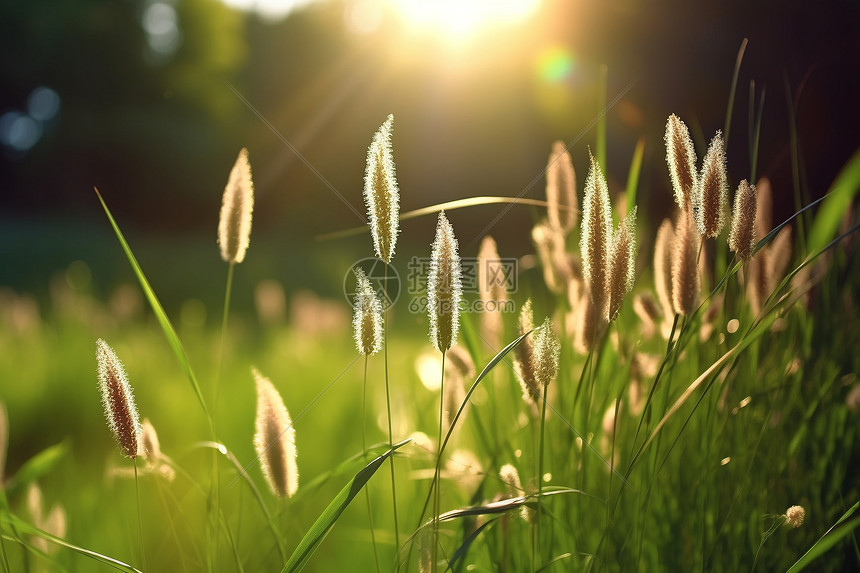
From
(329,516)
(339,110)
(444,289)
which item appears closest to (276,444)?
(329,516)

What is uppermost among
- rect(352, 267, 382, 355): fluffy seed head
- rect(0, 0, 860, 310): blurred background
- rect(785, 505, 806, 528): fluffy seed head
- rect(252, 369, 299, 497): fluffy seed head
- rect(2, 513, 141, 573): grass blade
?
rect(0, 0, 860, 310): blurred background

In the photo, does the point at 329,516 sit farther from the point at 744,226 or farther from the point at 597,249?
the point at 744,226

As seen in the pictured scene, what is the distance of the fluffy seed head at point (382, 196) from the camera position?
0.70 meters

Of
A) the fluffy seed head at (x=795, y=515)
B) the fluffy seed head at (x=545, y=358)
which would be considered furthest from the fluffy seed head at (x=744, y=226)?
the fluffy seed head at (x=795, y=515)

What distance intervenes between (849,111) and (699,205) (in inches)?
109

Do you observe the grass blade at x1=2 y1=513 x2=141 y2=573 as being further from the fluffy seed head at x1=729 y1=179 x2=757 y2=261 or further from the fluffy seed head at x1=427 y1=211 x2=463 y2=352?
the fluffy seed head at x1=729 y1=179 x2=757 y2=261

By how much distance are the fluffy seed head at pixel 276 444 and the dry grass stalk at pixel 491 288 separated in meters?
0.38

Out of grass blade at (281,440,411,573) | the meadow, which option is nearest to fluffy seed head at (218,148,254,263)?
the meadow

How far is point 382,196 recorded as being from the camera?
27.8 inches

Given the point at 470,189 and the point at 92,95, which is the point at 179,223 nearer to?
the point at 92,95

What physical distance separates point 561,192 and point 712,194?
390 millimetres

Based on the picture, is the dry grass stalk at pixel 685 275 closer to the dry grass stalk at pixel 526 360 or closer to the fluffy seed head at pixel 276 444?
the dry grass stalk at pixel 526 360

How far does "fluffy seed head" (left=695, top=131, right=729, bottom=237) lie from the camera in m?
0.72

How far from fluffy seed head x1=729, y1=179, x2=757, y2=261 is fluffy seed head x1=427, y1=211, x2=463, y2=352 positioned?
1.02 feet
